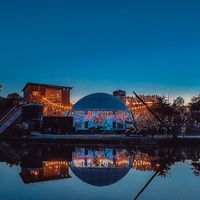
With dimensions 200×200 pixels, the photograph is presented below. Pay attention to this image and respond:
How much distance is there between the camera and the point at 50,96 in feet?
231

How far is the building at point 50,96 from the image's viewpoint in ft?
197

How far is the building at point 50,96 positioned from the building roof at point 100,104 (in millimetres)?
15084

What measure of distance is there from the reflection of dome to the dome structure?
27.9m

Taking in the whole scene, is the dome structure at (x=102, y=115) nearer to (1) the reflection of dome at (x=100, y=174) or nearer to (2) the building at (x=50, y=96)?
(2) the building at (x=50, y=96)

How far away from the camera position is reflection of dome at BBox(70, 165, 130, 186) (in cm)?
1194

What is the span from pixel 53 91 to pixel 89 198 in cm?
6196

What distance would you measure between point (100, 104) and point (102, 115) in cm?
172

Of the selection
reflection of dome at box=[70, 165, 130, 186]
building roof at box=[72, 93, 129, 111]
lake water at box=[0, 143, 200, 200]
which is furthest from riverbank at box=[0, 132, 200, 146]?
building roof at box=[72, 93, 129, 111]

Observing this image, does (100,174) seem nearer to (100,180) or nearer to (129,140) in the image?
(100,180)

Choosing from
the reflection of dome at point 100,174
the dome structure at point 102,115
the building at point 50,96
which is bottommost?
the reflection of dome at point 100,174

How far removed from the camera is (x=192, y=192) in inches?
392

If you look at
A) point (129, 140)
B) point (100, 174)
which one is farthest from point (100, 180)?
point (129, 140)

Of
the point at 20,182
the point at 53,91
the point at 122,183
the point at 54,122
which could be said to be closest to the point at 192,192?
the point at 122,183

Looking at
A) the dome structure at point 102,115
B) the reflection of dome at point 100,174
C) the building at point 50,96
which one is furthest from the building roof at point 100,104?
the reflection of dome at point 100,174
